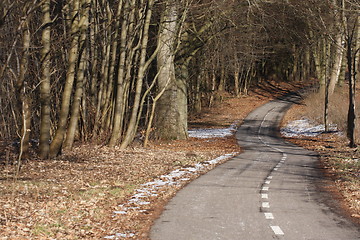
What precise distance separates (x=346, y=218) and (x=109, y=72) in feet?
52.9

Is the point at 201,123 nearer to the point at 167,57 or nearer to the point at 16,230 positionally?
the point at 167,57

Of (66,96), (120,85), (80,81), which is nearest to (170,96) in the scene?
(120,85)

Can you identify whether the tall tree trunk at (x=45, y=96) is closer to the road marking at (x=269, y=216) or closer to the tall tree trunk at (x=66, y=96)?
the tall tree trunk at (x=66, y=96)

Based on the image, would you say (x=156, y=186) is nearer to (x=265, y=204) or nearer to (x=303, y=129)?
(x=265, y=204)

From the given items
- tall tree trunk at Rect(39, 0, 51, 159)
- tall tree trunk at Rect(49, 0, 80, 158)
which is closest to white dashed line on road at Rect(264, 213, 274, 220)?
tall tree trunk at Rect(39, 0, 51, 159)

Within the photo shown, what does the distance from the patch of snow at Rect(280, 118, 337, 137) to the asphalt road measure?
18.2 m

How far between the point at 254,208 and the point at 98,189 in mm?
4089

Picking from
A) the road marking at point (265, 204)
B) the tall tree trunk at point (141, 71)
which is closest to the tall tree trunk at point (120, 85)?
the tall tree trunk at point (141, 71)

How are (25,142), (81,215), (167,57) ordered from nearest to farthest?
1. (81,215)
2. (25,142)
3. (167,57)

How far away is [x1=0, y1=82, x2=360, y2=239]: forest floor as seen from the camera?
8398mm

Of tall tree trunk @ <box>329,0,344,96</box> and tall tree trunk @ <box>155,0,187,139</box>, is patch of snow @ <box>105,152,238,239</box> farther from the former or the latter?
tall tree trunk @ <box>329,0,344,96</box>

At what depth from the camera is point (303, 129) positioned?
128 feet

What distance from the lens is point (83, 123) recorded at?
74.0 feet

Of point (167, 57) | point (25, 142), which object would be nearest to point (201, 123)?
point (167, 57)
